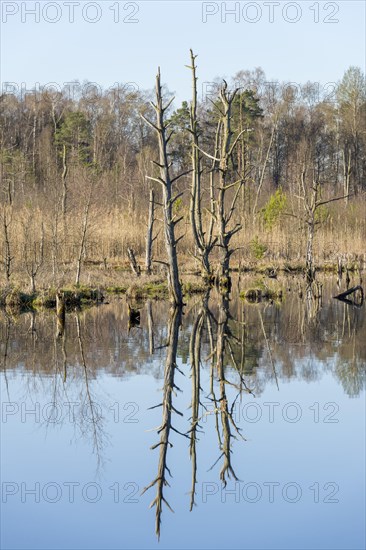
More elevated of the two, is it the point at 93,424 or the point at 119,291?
the point at 119,291

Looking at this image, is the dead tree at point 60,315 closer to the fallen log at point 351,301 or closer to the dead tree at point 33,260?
the dead tree at point 33,260

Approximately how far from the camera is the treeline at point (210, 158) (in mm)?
34438

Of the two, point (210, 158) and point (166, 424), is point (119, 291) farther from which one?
point (166, 424)

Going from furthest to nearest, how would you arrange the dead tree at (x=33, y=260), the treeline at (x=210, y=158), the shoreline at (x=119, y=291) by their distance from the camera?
the treeline at (x=210, y=158), the dead tree at (x=33, y=260), the shoreline at (x=119, y=291)

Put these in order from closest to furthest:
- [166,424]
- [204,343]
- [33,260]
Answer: [166,424] → [204,343] → [33,260]

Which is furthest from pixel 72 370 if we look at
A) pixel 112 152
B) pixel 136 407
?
pixel 112 152

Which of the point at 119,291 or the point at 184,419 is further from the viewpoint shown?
the point at 119,291

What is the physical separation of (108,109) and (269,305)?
4588cm

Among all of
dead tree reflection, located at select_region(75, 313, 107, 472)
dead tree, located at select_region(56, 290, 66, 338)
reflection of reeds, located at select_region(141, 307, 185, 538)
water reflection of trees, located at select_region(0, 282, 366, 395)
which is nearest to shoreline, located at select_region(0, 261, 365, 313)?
water reflection of trees, located at select_region(0, 282, 366, 395)

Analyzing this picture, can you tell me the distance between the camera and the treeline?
34.4 meters

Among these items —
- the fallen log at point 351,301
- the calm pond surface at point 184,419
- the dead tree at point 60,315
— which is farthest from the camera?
the fallen log at point 351,301

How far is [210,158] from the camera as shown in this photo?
3672 centimetres

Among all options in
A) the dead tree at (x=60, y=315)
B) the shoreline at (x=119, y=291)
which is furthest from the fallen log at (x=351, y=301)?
the dead tree at (x=60, y=315)

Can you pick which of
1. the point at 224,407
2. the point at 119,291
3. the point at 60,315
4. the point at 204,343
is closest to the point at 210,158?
the point at 119,291
